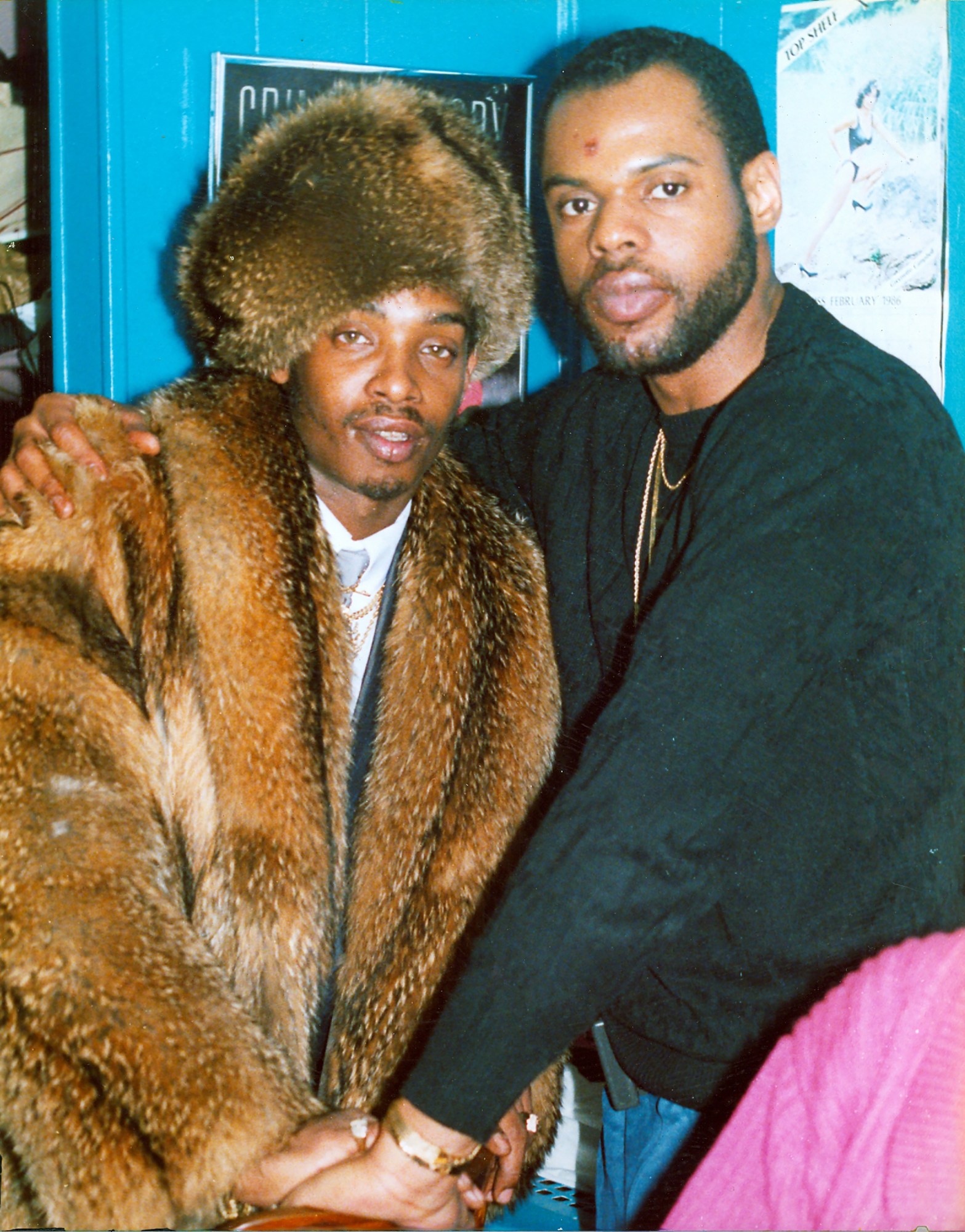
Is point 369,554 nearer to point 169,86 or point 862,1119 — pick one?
point 169,86

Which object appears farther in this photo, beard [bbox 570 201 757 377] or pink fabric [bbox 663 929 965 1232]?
beard [bbox 570 201 757 377]

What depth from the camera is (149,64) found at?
1899mm

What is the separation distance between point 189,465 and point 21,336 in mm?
1309

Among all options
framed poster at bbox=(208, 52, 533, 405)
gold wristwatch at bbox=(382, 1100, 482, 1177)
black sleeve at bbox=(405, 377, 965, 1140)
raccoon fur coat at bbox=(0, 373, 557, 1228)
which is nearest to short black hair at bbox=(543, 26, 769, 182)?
framed poster at bbox=(208, 52, 533, 405)

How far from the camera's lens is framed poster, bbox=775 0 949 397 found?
1954 millimetres

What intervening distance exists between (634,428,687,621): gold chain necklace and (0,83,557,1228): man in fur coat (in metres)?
0.21

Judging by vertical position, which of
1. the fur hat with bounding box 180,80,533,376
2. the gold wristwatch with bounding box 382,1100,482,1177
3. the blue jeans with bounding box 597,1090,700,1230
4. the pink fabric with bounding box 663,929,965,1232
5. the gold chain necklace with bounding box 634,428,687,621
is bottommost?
the blue jeans with bounding box 597,1090,700,1230

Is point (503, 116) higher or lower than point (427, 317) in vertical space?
higher

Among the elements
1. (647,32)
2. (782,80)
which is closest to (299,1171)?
(647,32)

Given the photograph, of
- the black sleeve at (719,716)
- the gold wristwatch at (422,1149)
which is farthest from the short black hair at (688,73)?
the gold wristwatch at (422,1149)

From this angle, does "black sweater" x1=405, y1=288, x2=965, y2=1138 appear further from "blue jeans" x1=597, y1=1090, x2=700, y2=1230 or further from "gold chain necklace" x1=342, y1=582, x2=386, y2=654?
"gold chain necklace" x1=342, y1=582, x2=386, y2=654

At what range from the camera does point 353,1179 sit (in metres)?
1.28

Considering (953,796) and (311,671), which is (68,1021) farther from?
(953,796)

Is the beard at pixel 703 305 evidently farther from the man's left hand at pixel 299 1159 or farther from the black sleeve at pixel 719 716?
the man's left hand at pixel 299 1159
